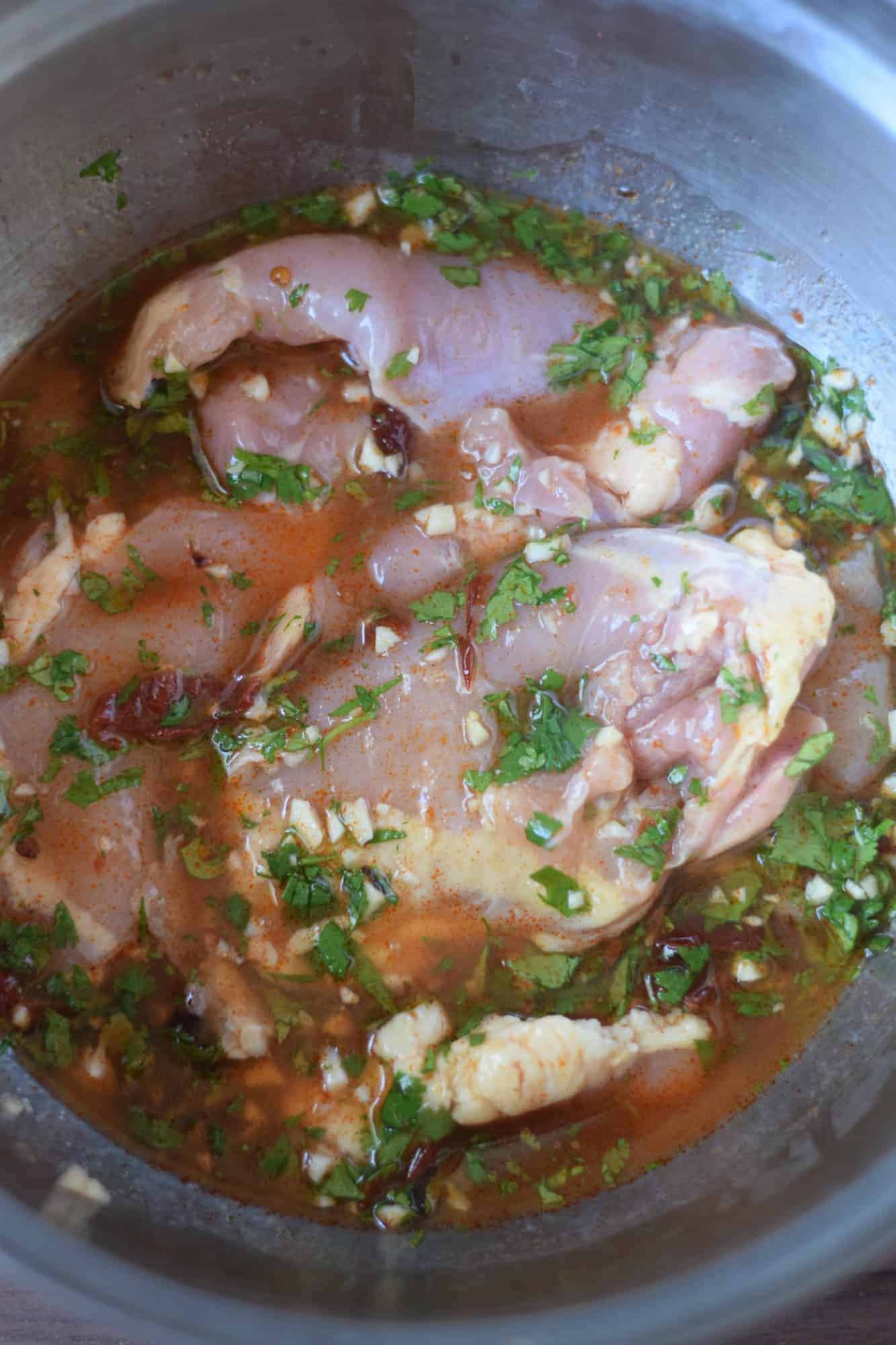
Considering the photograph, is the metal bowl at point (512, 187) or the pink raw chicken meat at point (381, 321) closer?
the metal bowl at point (512, 187)

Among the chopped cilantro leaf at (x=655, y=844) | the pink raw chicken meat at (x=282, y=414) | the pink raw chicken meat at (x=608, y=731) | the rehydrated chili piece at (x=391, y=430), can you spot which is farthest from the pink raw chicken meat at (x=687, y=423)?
the chopped cilantro leaf at (x=655, y=844)

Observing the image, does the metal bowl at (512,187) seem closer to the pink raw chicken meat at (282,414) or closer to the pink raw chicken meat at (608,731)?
the pink raw chicken meat at (282,414)

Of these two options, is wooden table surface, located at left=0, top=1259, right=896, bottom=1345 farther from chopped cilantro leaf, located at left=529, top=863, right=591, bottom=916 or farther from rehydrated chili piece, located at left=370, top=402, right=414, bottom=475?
rehydrated chili piece, located at left=370, top=402, right=414, bottom=475

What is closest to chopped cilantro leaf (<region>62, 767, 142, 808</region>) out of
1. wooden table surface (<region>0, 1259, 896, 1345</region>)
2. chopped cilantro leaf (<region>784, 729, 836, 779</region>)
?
chopped cilantro leaf (<region>784, 729, 836, 779</region>)

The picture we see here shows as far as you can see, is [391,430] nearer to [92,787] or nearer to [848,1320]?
[92,787]

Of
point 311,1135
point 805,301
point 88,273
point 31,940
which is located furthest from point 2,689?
point 805,301

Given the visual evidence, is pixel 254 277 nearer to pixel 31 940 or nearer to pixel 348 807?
pixel 348 807
